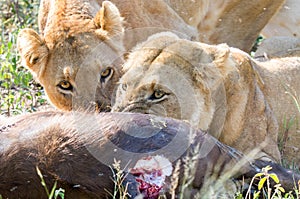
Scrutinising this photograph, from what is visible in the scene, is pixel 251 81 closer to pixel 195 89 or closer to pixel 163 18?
pixel 195 89

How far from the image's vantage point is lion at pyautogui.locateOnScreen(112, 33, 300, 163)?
14.3 feet

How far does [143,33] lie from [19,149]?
2137 mm

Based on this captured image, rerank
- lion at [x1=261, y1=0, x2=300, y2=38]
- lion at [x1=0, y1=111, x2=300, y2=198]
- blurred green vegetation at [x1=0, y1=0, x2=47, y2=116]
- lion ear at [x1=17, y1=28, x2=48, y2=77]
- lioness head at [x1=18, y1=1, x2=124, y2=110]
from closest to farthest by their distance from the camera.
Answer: lion at [x1=0, y1=111, x2=300, y2=198], lioness head at [x1=18, y1=1, x2=124, y2=110], lion ear at [x1=17, y1=28, x2=48, y2=77], blurred green vegetation at [x1=0, y1=0, x2=47, y2=116], lion at [x1=261, y1=0, x2=300, y2=38]

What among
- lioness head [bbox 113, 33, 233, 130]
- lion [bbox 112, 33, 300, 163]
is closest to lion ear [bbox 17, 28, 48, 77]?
lion [bbox 112, 33, 300, 163]

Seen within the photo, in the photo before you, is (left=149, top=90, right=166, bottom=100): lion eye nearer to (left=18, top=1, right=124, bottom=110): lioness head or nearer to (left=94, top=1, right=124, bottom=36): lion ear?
(left=18, top=1, right=124, bottom=110): lioness head

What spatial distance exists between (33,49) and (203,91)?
1382 mm

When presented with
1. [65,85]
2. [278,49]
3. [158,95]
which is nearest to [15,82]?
[65,85]

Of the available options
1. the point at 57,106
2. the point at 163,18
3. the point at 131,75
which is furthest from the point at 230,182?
the point at 163,18

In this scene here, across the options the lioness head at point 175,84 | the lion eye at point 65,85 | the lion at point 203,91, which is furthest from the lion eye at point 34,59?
the lioness head at point 175,84

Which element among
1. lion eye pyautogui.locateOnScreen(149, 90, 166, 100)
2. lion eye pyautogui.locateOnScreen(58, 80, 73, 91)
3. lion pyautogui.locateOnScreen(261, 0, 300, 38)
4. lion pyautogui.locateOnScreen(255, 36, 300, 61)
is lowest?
lion pyautogui.locateOnScreen(261, 0, 300, 38)

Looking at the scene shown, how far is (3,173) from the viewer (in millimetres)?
3572

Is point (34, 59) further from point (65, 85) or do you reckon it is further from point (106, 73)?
point (106, 73)

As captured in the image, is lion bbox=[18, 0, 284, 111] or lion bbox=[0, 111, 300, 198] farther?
lion bbox=[18, 0, 284, 111]

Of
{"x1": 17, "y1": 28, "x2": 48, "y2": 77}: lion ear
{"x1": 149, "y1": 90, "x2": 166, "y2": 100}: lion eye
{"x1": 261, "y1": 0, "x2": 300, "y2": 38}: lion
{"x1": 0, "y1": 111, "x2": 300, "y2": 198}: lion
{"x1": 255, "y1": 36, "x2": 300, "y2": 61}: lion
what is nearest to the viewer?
{"x1": 0, "y1": 111, "x2": 300, "y2": 198}: lion
